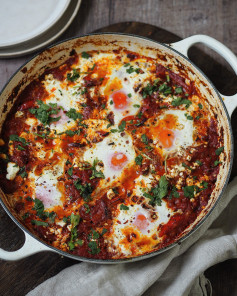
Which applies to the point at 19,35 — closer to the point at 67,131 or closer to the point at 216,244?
the point at 67,131

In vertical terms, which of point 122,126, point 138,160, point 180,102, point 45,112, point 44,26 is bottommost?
point 138,160

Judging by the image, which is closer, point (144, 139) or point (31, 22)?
point (144, 139)

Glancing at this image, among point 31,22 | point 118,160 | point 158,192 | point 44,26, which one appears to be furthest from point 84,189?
point 31,22

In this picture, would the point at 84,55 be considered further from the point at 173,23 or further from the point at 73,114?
the point at 173,23

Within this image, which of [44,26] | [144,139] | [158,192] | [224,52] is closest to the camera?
[224,52]

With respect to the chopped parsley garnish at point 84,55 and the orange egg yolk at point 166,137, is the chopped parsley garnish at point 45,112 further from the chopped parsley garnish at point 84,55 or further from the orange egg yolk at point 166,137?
the orange egg yolk at point 166,137

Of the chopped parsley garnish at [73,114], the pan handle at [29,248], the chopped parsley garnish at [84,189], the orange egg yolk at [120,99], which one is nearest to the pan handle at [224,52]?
the orange egg yolk at [120,99]

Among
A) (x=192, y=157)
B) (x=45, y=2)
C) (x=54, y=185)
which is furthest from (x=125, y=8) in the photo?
(x=54, y=185)
